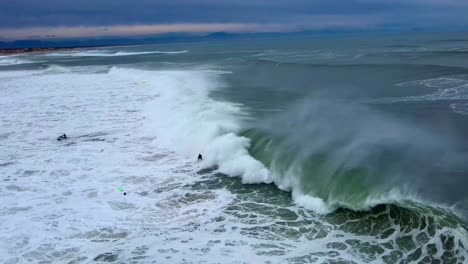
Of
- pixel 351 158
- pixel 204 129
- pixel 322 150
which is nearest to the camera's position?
pixel 351 158

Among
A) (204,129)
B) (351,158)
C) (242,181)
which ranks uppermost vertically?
(204,129)

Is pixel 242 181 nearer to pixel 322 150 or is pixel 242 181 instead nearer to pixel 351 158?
pixel 322 150

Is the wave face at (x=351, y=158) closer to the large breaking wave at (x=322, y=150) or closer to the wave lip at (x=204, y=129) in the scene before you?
the large breaking wave at (x=322, y=150)

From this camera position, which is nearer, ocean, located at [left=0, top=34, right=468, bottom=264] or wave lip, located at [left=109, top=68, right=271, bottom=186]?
ocean, located at [left=0, top=34, right=468, bottom=264]

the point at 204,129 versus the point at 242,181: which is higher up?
the point at 204,129

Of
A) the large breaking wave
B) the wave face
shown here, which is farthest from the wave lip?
the wave face

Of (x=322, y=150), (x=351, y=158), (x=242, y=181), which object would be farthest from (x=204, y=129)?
(x=351, y=158)

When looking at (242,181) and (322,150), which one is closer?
(242,181)

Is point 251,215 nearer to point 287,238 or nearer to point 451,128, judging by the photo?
point 287,238

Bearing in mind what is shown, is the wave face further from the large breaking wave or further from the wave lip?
the wave lip
